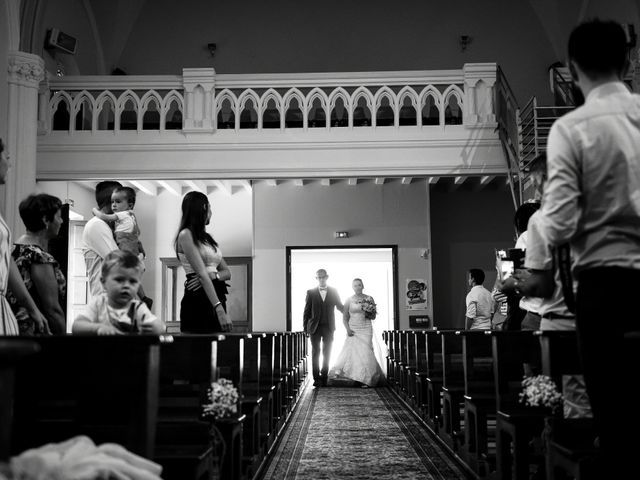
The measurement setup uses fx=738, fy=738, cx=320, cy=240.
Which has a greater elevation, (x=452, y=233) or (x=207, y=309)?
(x=452, y=233)

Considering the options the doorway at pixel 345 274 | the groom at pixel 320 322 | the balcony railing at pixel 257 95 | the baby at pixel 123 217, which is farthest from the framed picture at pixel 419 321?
the baby at pixel 123 217

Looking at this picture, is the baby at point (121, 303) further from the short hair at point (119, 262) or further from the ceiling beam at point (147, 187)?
the ceiling beam at point (147, 187)

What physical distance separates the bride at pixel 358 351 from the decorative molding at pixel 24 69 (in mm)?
5424

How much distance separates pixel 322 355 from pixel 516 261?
8.44m

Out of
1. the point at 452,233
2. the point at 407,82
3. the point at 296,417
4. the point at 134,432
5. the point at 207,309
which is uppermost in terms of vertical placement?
the point at 407,82

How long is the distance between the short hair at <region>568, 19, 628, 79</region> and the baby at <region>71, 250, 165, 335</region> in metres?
1.95

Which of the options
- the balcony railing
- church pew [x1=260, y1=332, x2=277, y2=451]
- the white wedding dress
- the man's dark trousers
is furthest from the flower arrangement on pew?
the man's dark trousers

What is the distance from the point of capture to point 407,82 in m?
10.5

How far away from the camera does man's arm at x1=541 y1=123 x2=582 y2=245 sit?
2057mm

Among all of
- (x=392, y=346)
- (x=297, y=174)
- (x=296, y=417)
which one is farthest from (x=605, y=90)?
(x=392, y=346)

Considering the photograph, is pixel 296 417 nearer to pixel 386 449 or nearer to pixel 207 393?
pixel 386 449

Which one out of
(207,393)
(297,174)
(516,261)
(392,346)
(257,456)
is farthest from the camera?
(392,346)

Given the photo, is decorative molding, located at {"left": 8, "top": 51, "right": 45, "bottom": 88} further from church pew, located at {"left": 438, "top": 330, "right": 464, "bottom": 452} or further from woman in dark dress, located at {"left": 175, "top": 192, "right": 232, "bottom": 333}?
church pew, located at {"left": 438, "top": 330, "right": 464, "bottom": 452}

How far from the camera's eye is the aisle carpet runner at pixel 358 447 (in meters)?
4.14
